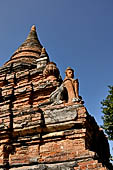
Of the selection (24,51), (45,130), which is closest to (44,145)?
(45,130)

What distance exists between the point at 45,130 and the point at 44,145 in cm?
37

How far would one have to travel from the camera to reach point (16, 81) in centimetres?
770

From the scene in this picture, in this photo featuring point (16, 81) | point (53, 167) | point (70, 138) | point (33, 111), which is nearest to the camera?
point (53, 167)

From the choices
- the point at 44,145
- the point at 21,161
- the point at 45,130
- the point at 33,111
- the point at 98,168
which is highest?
the point at 33,111

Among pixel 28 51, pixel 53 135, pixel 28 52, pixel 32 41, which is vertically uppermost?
pixel 32 41

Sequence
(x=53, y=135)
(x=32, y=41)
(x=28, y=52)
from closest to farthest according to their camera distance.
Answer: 1. (x=53, y=135)
2. (x=28, y=52)
3. (x=32, y=41)

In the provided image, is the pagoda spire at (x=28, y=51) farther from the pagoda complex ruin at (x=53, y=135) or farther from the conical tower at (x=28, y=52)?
the pagoda complex ruin at (x=53, y=135)

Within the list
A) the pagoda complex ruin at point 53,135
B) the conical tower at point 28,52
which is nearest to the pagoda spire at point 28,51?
the conical tower at point 28,52

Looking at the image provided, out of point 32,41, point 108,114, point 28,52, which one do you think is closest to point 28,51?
point 28,52

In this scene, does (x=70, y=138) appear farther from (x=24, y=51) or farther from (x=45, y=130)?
(x=24, y=51)

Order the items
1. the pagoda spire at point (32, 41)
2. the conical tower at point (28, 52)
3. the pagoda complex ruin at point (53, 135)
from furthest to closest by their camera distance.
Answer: the pagoda spire at point (32, 41) → the conical tower at point (28, 52) → the pagoda complex ruin at point (53, 135)

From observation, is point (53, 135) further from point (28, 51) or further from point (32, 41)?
point (32, 41)

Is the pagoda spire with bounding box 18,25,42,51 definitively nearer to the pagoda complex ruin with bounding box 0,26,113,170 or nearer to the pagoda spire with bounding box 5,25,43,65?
the pagoda spire with bounding box 5,25,43,65

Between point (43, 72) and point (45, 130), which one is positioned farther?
point (43, 72)
